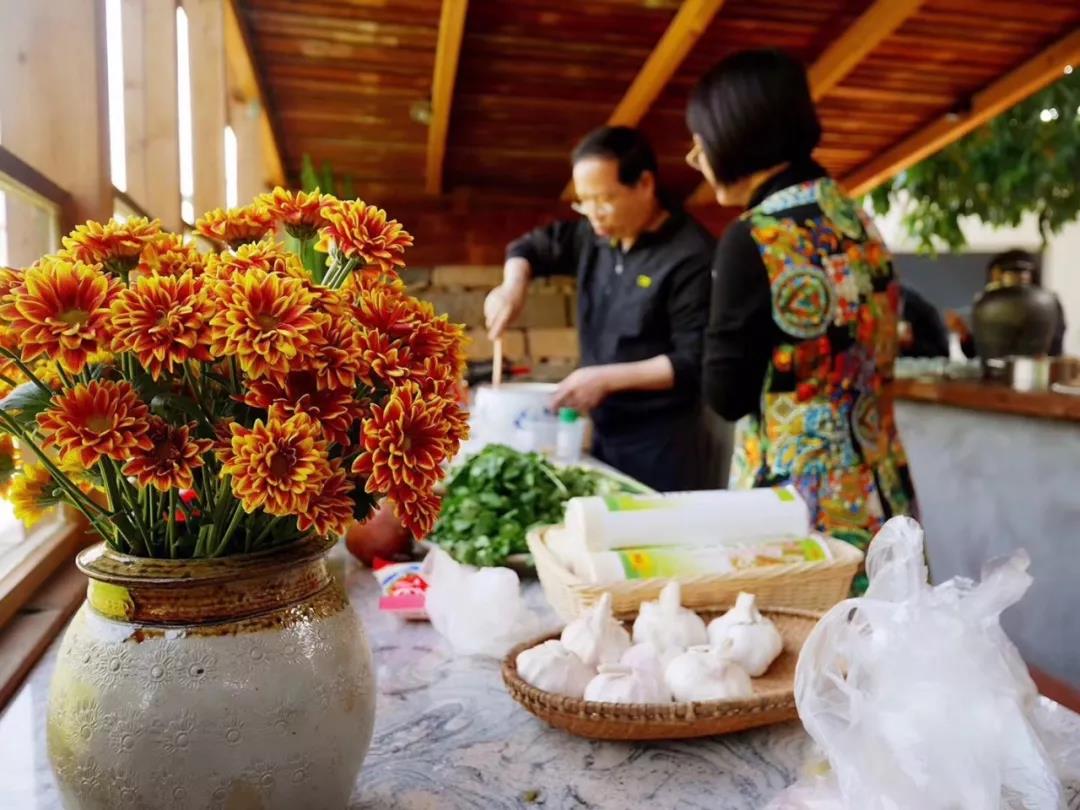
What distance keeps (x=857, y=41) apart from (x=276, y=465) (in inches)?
145

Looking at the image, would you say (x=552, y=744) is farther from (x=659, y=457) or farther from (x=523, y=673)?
(x=659, y=457)

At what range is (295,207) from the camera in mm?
590

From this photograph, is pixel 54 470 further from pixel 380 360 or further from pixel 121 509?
pixel 380 360

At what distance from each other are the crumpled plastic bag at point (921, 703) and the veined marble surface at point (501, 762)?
0.09m

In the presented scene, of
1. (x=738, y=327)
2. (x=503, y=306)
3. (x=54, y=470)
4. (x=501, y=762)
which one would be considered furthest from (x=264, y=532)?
(x=503, y=306)

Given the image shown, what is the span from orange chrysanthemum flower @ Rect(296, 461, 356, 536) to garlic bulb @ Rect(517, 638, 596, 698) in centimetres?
32

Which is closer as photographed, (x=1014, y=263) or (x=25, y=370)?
(x=25, y=370)

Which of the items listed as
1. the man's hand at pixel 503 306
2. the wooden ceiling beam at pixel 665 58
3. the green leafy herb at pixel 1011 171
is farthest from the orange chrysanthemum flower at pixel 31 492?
the green leafy herb at pixel 1011 171

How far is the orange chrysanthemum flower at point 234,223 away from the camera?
600mm

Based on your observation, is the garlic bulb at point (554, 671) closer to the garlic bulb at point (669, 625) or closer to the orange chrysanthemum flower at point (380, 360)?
the garlic bulb at point (669, 625)

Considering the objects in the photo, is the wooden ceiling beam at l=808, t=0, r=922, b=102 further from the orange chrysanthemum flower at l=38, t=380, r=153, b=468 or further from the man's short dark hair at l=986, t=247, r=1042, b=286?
the orange chrysanthemum flower at l=38, t=380, r=153, b=468

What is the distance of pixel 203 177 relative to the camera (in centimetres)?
268

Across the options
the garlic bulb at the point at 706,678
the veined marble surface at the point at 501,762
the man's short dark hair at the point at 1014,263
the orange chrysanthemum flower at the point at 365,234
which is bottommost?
the veined marble surface at the point at 501,762

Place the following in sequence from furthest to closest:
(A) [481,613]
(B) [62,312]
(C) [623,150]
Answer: (C) [623,150] → (A) [481,613] → (B) [62,312]
